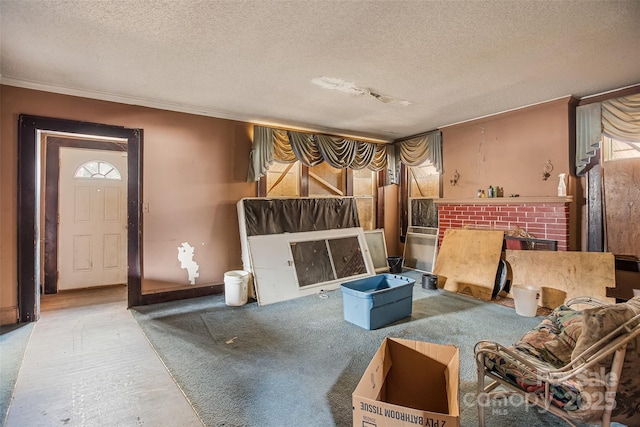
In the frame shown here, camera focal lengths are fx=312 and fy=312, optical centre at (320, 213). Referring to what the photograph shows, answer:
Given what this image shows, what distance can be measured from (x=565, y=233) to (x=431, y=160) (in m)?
2.29

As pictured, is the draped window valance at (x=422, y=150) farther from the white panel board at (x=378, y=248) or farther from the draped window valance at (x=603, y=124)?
the draped window valance at (x=603, y=124)

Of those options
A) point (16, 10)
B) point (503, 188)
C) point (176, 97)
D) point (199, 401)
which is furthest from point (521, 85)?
point (16, 10)

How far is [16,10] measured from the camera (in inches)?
81.4

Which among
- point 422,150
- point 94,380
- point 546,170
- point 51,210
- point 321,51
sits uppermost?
point 321,51

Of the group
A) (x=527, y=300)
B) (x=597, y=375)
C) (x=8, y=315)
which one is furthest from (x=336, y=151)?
(x=8, y=315)

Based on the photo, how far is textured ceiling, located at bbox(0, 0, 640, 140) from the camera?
2.07 meters

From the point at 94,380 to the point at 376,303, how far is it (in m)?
2.42

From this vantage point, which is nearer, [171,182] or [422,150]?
[171,182]

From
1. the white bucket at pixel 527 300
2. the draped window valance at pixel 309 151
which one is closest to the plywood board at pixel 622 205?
the white bucket at pixel 527 300

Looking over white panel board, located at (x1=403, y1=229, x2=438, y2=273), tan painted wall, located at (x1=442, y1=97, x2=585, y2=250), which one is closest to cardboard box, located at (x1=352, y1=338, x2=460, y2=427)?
tan painted wall, located at (x1=442, y1=97, x2=585, y2=250)

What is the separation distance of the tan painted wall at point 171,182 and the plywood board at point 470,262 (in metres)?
3.16

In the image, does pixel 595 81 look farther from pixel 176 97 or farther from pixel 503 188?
pixel 176 97

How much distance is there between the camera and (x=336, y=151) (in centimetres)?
544

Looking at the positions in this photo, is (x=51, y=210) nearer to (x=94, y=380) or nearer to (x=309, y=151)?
(x=94, y=380)
